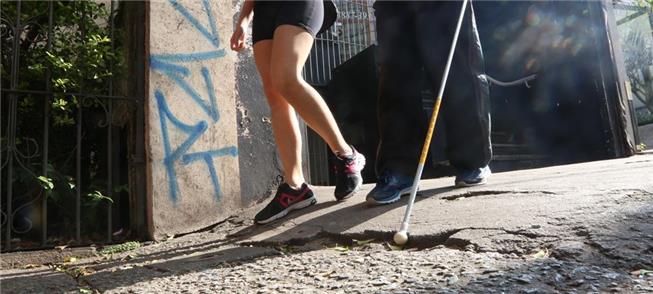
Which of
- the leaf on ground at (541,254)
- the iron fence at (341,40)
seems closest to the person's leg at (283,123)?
the leaf on ground at (541,254)

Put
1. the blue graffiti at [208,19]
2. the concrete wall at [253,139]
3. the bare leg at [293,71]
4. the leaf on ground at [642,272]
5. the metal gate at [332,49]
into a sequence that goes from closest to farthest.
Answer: the leaf on ground at [642,272], the bare leg at [293,71], the blue graffiti at [208,19], the concrete wall at [253,139], the metal gate at [332,49]

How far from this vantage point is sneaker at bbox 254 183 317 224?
2.60 meters

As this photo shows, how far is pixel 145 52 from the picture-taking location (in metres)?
3.03

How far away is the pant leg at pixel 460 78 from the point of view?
8.09 ft

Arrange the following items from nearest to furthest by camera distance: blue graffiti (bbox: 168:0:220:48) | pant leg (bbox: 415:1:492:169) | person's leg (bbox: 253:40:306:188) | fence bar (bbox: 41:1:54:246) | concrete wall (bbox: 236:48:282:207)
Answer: pant leg (bbox: 415:1:492:169)
person's leg (bbox: 253:40:306:188)
fence bar (bbox: 41:1:54:246)
blue graffiti (bbox: 168:0:220:48)
concrete wall (bbox: 236:48:282:207)

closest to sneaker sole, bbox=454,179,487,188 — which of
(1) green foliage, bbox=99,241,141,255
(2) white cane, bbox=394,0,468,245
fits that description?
(2) white cane, bbox=394,0,468,245

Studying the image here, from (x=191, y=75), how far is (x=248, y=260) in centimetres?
160

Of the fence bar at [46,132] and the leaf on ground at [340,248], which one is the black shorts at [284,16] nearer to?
the leaf on ground at [340,248]

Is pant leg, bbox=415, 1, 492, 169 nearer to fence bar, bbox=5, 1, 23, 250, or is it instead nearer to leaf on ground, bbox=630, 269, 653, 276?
leaf on ground, bbox=630, 269, 653, 276

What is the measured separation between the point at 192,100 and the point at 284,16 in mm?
1012

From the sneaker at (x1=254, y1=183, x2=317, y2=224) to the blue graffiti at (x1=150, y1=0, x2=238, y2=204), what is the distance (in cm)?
59

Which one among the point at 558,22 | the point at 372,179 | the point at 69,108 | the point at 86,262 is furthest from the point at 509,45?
the point at 86,262

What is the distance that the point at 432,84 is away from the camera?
101 inches

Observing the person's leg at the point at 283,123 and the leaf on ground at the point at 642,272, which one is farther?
the person's leg at the point at 283,123
